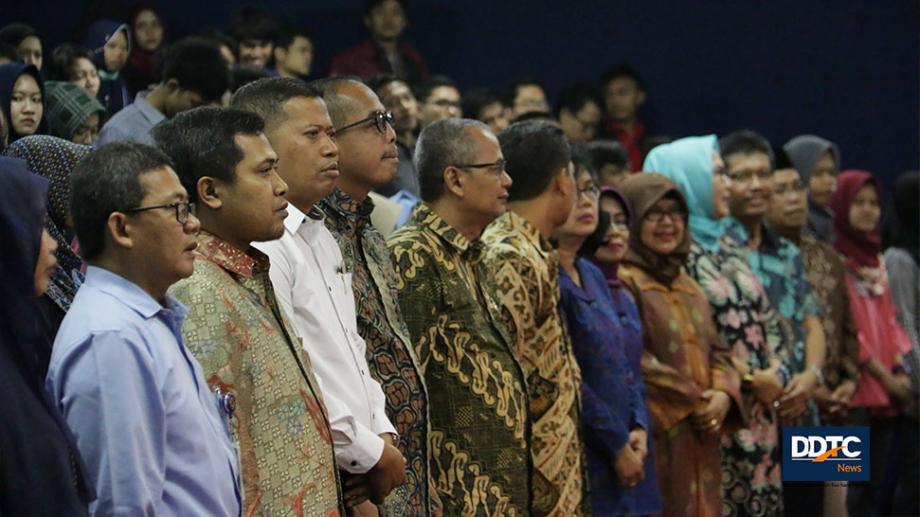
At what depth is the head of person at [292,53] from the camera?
819 centimetres

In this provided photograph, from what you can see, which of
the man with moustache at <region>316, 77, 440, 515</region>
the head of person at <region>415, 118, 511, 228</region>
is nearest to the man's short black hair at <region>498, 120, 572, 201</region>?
the head of person at <region>415, 118, 511, 228</region>

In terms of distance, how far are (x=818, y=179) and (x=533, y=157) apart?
114 inches

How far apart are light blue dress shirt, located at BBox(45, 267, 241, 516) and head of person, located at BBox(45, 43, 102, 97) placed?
2990 millimetres

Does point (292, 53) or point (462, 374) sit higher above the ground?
point (292, 53)

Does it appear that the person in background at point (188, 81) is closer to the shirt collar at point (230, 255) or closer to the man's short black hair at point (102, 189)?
the shirt collar at point (230, 255)

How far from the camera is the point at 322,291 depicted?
11.8 feet

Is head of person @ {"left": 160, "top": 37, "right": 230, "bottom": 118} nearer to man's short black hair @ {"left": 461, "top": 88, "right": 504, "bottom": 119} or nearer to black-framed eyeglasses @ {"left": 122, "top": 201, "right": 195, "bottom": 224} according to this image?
black-framed eyeglasses @ {"left": 122, "top": 201, "right": 195, "bottom": 224}

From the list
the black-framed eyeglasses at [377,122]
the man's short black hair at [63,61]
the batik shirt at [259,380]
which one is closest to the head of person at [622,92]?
the man's short black hair at [63,61]

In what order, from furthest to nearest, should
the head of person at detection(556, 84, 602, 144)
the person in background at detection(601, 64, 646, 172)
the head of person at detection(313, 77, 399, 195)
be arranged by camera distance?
the person in background at detection(601, 64, 646, 172)
the head of person at detection(556, 84, 602, 144)
the head of person at detection(313, 77, 399, 195)

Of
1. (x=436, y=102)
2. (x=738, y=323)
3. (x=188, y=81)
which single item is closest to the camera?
(x=188, y=81)

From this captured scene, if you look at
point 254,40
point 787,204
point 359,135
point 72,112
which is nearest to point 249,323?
point 359,135

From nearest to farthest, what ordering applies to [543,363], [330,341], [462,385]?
[330,341] < [462,385] < [543,363]

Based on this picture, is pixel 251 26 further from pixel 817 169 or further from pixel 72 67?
pixel 817 169

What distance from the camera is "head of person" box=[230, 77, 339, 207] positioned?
3.66 metres
